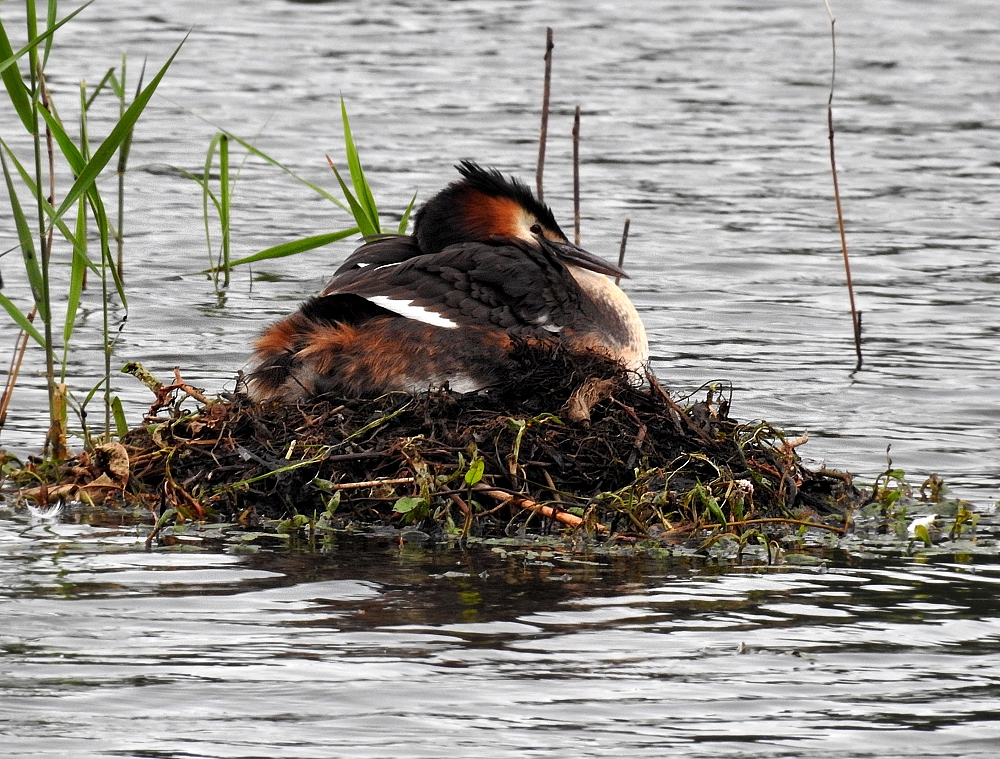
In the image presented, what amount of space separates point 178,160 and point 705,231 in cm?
384

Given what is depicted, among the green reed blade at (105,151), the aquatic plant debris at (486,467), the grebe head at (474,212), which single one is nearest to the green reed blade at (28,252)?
the green reed blade at (105,151)

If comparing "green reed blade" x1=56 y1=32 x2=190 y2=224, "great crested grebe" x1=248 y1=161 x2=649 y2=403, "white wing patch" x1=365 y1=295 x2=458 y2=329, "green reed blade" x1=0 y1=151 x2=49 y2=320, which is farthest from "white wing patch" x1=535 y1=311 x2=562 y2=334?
"green reed blade" x1=0 y1=151 x2=49 y2=320

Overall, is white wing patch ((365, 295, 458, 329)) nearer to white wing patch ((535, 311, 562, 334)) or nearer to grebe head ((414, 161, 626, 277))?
white wing patch ((535, 311, 562, 334))

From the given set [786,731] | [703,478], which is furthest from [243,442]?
[786,731]

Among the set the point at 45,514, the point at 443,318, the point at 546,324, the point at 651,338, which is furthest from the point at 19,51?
the point at 651,338

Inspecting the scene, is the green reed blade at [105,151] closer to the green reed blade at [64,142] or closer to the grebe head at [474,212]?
the green reed blade at [64,142]

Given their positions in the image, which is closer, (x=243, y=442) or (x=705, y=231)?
(x=243, y=442)

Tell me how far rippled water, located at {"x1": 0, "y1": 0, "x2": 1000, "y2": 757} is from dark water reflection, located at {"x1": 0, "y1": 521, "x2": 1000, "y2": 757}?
0.01 m

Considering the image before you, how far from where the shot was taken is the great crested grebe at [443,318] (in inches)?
232

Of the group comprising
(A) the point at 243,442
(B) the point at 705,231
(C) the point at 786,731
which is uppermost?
(B) the point at 705,231

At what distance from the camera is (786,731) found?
12.9 ft

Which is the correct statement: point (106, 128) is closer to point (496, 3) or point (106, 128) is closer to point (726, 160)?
point (726, 160)

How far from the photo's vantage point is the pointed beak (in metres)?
6.52

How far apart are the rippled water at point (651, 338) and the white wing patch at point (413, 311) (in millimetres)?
920
